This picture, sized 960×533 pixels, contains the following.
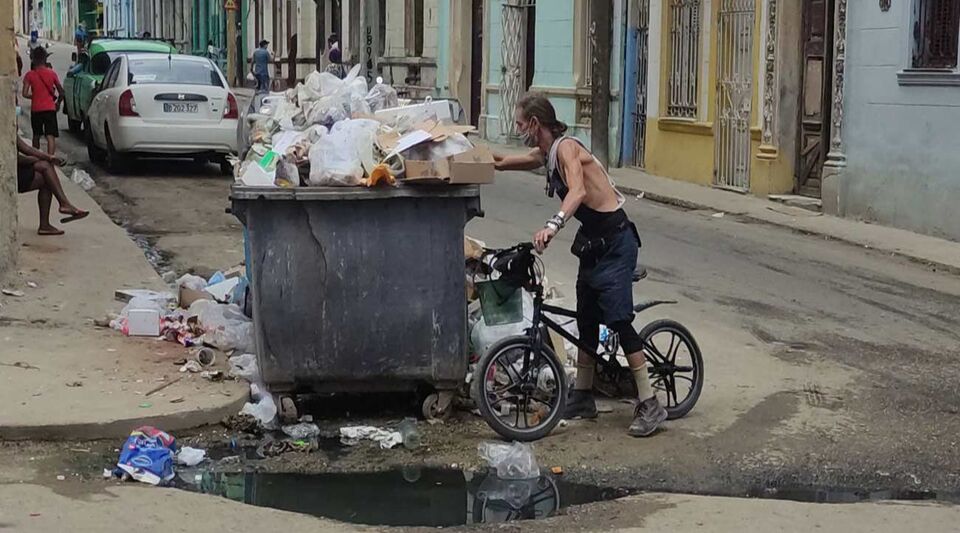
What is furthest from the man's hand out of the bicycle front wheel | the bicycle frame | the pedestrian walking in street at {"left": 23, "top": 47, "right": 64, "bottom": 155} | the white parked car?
the pedestrian walking in street at {"left": 23, "top": 47, "right": 64, "bottom": 155}

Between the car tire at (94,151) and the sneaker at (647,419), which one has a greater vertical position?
the car tire at (94,151)

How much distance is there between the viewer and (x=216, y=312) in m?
8.50

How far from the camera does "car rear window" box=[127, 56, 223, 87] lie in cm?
1753

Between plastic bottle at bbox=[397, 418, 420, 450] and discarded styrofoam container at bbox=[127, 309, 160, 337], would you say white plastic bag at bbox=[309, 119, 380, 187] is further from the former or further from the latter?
discarded styrofoam container at bbox=[127, 309, 160, 337]

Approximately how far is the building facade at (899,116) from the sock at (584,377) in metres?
8.07

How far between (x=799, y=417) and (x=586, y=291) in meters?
1.34

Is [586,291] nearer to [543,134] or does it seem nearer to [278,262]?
[543,134]

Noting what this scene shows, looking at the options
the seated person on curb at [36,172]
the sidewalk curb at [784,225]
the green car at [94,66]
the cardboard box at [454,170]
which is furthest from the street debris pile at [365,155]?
the green car at [94,66]

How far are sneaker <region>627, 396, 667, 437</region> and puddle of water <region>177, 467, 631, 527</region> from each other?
739 mm

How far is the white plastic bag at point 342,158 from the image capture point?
23.4ft

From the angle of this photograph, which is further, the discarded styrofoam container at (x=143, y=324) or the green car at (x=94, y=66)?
the green car at (x=94, y=66)

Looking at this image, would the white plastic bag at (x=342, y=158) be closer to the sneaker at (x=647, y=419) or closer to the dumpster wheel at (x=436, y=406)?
the dumpster wheel at (x=436, y=406)

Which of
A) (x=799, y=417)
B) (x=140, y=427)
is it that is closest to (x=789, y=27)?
(x=799, y=417)

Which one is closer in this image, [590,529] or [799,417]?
[590,529]
